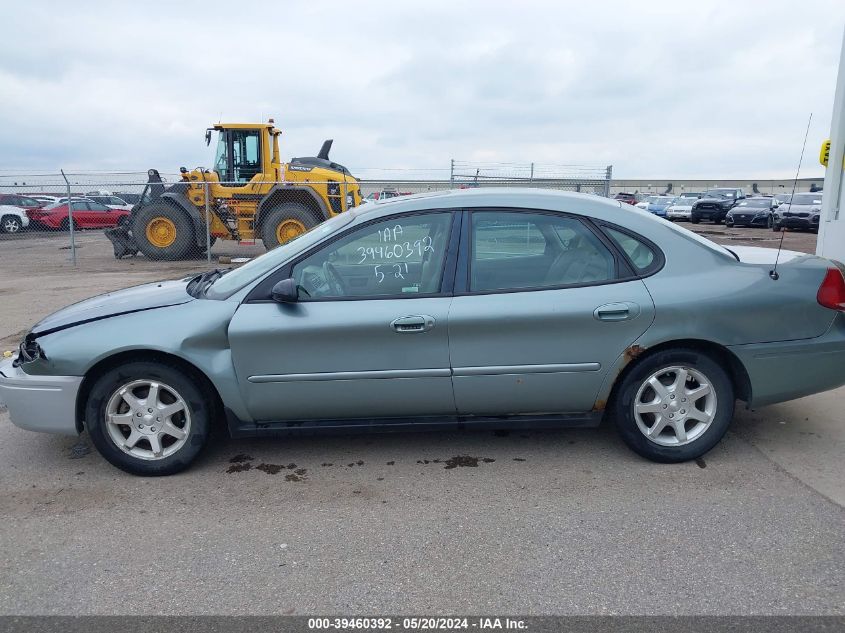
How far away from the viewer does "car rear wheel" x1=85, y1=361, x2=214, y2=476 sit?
3.73 m

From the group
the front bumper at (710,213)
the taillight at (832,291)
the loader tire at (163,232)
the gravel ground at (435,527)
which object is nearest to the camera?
the gravel ground at (435,527)

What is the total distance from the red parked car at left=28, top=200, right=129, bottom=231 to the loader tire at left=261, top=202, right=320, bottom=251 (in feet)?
47.2

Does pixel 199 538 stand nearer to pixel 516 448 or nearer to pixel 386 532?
pixel 386 532

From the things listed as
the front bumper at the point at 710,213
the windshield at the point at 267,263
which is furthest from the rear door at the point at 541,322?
the front bumper at the point at 710,213

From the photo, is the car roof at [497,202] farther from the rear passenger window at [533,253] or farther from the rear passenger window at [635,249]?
the rear passenger window at [635,249]

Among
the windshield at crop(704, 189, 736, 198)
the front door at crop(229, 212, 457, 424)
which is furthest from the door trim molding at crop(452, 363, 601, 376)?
the windshield at crop(704, 189, 736, 198)

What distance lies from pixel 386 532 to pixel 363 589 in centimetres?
46

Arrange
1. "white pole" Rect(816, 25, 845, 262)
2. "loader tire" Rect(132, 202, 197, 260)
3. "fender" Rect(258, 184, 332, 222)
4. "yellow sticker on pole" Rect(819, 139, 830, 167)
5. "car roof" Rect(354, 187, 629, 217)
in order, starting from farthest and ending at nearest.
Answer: "loader tire" Rect(132, 202, 197, 260)
"fender" Rect(258, 184, 332, 222)
"yellow sticker on pole" Rect(819, 139, 830, 167)
"white pole" Rect(816, 25, 845, 262)
"car roof" Rect(354, 187, 629, 217)

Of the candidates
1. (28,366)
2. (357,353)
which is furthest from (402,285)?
(28,366)

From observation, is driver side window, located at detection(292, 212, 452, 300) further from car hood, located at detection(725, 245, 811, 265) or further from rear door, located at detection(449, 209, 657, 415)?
car hood, located at detection(725, 245, 811, 265)

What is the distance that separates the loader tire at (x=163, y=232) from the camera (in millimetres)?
15547

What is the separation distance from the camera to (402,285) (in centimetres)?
383

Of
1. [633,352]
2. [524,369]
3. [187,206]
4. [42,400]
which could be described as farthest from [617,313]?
[187,206]

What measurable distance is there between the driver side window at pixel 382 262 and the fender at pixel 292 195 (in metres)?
11.4
